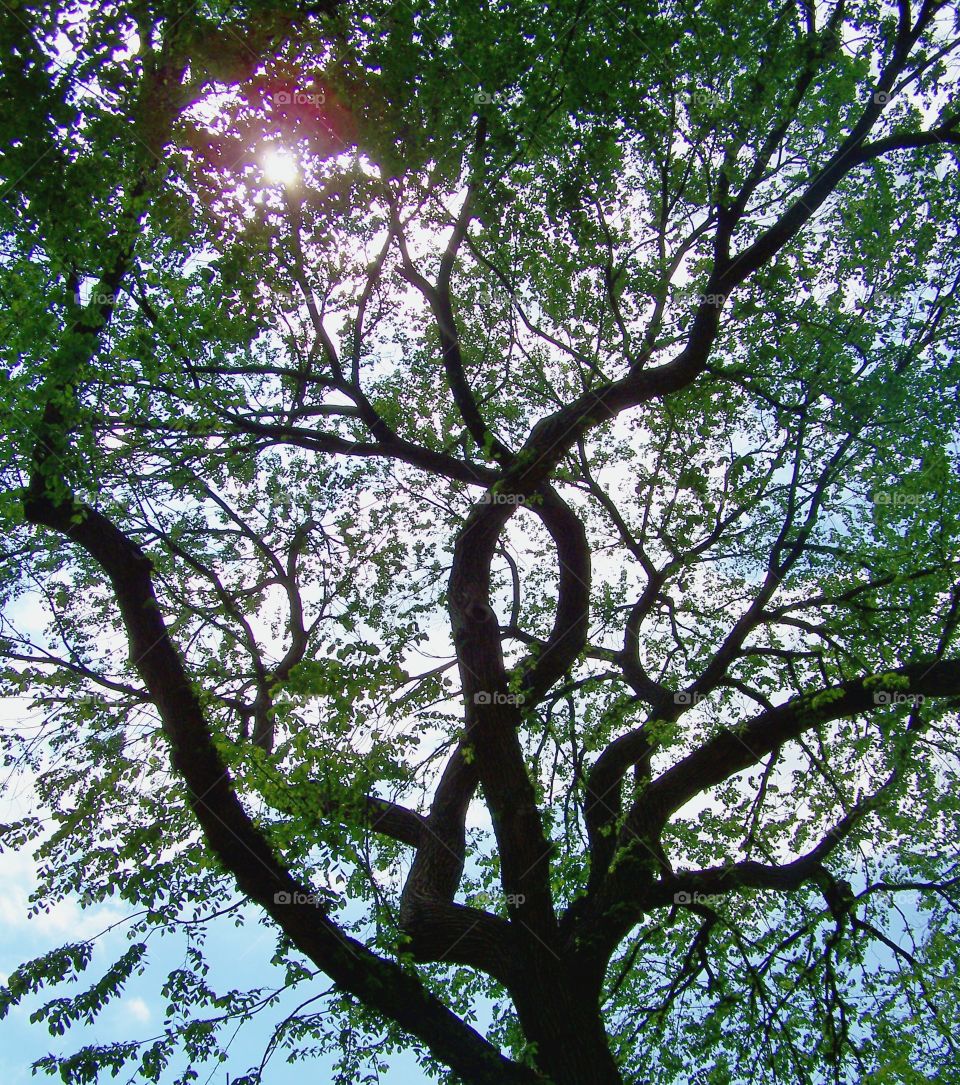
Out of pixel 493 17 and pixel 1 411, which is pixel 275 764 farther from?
pixel 493 17

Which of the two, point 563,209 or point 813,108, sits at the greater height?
point 563,209

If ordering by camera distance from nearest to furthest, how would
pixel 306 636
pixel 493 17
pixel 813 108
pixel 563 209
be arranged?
pixel 493 17 → pixel 813 108 → pixel 563 209 → pixel 306 636

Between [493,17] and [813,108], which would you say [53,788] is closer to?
[493,17]

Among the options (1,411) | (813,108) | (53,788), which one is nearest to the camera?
(1,411)

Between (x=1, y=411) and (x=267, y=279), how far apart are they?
220cm

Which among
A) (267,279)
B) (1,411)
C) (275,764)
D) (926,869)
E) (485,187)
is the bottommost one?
(926,869)

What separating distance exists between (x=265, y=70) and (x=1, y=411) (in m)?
2.67

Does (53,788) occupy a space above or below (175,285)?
below

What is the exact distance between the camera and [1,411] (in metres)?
4.45

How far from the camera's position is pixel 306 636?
8.27 metres

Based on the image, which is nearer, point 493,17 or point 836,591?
point 493,17

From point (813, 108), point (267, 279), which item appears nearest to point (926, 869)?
point (813, 108)

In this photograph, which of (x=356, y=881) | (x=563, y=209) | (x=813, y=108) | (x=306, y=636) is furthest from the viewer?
(x=306, y=636)

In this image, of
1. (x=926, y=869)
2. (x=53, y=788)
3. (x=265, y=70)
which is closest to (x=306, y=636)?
(x=53, y=788)
